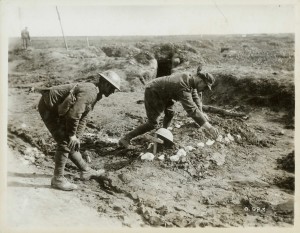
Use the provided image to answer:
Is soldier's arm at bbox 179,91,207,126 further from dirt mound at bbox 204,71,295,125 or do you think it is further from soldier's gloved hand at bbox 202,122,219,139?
dirt mound at bbox 204,71,295,125

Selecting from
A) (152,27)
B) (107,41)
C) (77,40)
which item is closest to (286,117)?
(152,27)

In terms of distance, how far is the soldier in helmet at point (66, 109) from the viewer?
416cm

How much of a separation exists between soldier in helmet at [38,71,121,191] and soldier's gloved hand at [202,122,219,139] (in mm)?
1058

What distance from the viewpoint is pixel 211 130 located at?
182 inches

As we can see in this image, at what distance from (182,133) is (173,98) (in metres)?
0.45

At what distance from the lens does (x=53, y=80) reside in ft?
16.3

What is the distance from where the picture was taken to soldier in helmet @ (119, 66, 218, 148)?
178 inches

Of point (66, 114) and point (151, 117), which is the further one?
point (151, 117)

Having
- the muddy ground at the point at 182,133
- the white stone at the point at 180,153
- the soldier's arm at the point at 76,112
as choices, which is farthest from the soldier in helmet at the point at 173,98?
the soldier's arm at the point at 76,112

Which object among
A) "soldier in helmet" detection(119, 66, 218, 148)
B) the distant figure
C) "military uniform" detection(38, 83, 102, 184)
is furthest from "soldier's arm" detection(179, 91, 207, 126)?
the distant figure

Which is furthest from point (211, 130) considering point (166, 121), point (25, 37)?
point (25, 37)

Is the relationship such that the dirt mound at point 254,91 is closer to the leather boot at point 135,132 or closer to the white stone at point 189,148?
the white stone at point 189,148

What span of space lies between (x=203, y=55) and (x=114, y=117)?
1.33 metres

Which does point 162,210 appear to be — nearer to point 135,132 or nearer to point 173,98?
point 135,132
